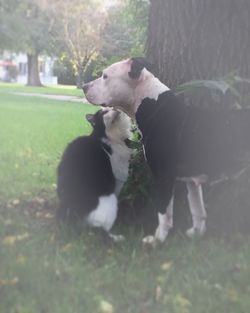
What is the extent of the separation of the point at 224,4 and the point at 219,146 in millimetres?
1413

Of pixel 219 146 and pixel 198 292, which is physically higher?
pixel 219 146

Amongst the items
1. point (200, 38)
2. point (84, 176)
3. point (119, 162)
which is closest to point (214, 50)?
point (200, 38)

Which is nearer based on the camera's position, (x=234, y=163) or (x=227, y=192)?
(x=234, y=163)

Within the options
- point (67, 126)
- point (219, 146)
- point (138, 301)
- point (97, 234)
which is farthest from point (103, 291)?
point (67, 126)

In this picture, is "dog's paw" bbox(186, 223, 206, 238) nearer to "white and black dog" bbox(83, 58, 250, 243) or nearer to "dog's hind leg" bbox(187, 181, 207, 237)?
"dog's hind leg" bbox(187, 181, 207, 237)

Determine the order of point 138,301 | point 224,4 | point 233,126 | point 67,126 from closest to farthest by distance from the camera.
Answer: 1. point 138,301
2. point 233,126
3. point 224,4
4. point 67,126

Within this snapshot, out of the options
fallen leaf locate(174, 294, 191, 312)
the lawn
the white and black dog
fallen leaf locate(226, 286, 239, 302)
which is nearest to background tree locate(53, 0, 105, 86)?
the lawn

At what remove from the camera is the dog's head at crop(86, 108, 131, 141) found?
15.9 ft

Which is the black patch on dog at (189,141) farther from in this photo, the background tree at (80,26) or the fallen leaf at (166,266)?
the background tree at (80,26)

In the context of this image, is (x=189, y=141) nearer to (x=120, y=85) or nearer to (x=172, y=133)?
(x=172, y=133)

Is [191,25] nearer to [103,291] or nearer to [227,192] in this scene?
[227,192]

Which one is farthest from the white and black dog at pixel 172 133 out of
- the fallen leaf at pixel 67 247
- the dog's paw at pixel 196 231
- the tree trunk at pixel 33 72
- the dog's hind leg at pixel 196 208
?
the tree trunk at pixel 33 72

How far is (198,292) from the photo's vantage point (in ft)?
12.0

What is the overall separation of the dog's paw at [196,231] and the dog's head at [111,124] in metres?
0.99
